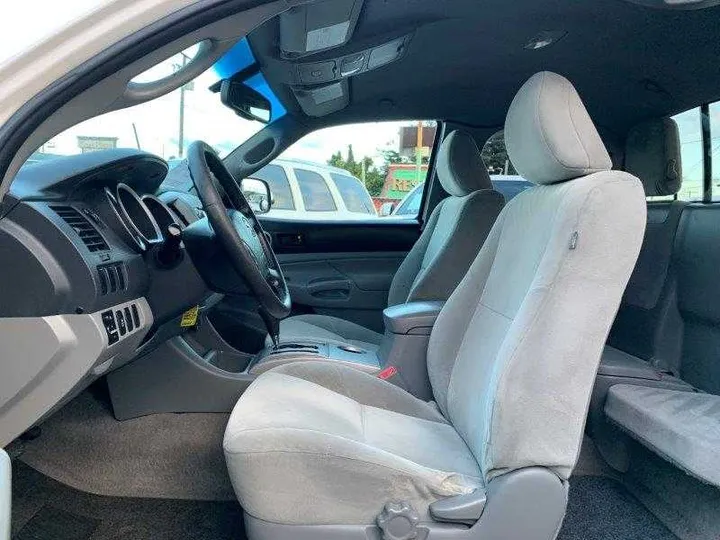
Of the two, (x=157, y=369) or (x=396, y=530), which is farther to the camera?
(x=157, y=369)

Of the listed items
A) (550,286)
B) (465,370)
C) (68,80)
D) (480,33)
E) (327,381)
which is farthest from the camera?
(480,33)

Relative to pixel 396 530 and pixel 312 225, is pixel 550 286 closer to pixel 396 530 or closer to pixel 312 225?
pixel 396 530

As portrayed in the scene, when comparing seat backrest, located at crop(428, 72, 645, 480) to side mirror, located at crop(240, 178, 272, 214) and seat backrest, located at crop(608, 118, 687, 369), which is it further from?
side mirror, located at crop(240, 178, 272, 214)

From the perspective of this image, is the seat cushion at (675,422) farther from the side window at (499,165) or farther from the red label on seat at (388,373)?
the side window at (499,165)

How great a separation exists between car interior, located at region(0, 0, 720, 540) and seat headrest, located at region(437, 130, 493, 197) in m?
0.01

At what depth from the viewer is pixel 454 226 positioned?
8.18ft

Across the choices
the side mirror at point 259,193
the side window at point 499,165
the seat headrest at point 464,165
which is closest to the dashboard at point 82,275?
the side mirror at point 259,193

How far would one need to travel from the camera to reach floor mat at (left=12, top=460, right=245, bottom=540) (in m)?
1.67

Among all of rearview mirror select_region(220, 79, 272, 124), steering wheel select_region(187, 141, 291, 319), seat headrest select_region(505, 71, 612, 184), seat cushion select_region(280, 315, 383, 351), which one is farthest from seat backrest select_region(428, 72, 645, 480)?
rearview mirror select_region(220, 79, 272, 124)

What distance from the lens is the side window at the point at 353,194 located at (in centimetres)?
347

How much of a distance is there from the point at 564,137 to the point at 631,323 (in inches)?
55.7

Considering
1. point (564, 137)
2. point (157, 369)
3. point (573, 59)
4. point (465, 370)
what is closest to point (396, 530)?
point (465, 370)

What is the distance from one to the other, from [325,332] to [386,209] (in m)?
1.30

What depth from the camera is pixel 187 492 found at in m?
1.84
